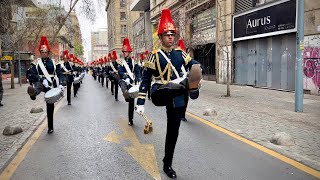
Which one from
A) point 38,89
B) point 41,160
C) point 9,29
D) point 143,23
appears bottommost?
point 41,160

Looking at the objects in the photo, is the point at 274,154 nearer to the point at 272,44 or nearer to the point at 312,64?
the point at 312,64

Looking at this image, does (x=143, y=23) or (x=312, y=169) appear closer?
(x=312, y=169)

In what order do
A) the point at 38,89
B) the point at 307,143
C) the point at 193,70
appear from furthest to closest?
1. the point at 38,89
2. the point at 307,143
3. the point at 193,70

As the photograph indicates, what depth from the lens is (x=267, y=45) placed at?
1852 cm

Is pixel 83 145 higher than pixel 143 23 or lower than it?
lower

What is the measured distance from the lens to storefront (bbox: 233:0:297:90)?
1641cm

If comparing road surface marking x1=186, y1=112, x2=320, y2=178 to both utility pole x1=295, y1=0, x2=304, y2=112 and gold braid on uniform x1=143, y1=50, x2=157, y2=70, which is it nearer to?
gold braid on uniform x1=143, y1=50, x2=157, y2=70

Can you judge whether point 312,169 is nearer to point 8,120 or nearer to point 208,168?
point 208,168

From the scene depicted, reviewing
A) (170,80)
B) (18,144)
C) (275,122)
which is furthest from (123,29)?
(170,80)

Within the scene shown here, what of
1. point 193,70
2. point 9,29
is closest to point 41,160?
point 193,70

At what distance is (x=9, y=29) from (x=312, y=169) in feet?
83.0

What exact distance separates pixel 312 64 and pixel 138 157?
1185 cm

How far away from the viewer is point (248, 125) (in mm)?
7941

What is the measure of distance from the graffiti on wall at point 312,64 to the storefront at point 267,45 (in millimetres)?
1010
